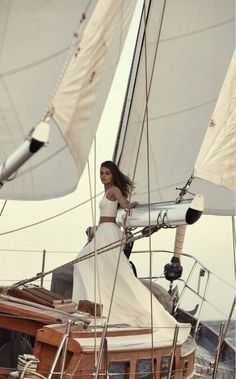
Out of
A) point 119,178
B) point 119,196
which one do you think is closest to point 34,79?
point 119,178

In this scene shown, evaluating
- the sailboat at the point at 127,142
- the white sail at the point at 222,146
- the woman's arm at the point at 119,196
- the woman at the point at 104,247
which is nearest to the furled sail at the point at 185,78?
the sailboat at the point at 127,142

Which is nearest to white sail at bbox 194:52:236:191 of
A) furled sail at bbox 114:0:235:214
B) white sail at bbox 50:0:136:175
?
white sail at bbox 50:0:136:175

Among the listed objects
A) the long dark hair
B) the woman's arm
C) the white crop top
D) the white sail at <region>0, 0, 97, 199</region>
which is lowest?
the white crop top

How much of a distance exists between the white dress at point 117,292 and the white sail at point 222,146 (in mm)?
1147

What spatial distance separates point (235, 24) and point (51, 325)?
5.92 metres

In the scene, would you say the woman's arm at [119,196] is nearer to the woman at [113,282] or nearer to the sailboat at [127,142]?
the woman at [113,282]

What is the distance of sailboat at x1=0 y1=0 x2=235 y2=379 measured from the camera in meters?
6.67

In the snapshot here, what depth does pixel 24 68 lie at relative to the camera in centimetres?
1082

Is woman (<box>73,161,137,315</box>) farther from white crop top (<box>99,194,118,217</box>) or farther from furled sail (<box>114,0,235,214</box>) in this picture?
furled sail (<box>114,0,235,214</box>)

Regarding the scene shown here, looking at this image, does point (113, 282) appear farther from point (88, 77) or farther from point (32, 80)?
point (32, 80)

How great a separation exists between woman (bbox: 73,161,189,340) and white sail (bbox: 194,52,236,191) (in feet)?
2.41

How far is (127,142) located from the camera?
11.2 meters

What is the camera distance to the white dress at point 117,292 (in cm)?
838

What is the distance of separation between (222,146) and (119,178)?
1.16 m
